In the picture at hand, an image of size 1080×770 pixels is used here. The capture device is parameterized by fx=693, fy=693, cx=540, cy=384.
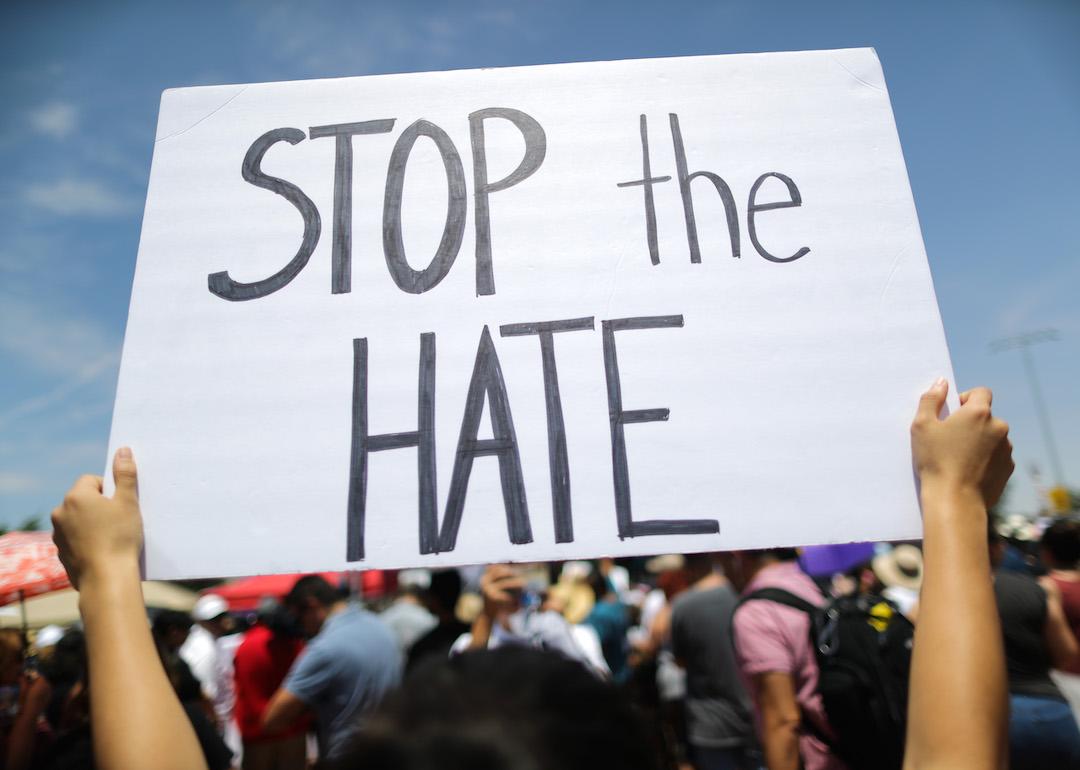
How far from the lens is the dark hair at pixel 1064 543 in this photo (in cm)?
366

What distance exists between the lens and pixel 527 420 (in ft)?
4.09

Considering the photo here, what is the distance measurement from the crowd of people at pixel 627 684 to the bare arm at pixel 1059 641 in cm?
1

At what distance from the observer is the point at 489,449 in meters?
1.23

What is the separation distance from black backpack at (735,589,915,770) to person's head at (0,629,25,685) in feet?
17.8

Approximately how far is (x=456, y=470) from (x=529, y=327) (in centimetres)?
29

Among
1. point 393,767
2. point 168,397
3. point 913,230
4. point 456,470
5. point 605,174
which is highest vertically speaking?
point 605,174

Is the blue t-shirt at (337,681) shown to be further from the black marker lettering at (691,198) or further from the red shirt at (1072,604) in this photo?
the red shirt at (1072,604)

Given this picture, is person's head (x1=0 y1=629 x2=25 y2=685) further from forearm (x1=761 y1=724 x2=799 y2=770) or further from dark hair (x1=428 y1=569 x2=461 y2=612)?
forearm (x1=761 y1=724 x2=799 y2=770)

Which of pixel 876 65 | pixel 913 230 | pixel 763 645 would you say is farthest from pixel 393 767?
pixel 763 645

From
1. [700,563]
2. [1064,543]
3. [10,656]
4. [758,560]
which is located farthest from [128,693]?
[10,656]

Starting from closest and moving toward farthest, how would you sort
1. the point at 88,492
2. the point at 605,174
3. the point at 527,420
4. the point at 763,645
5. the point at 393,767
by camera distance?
the point at 393,767
the point at 88,492
the point at 527,420
the point at 605,174
the point at 763,645

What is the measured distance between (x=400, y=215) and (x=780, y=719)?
1.94m

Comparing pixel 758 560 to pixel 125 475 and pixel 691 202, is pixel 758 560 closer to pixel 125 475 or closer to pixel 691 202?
pixel 691 202

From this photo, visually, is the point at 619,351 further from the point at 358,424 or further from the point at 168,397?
the point at 168,397
